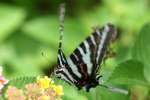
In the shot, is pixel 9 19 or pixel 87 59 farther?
pixel 9 19

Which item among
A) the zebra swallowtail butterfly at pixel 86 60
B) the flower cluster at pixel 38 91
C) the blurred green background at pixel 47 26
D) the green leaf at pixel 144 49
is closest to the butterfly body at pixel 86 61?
the zebra swallowtail butterfly at pixel 86 60

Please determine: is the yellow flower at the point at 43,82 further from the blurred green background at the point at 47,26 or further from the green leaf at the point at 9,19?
the green leaf at the point at 9,19

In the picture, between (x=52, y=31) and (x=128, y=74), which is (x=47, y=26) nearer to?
(x=52, y=31)

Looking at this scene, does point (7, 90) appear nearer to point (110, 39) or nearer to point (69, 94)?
point (69, 94)

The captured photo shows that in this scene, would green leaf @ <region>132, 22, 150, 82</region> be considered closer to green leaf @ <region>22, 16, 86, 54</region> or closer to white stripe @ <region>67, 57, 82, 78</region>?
white stripe @ <region>67, 57, 82, 78</region>

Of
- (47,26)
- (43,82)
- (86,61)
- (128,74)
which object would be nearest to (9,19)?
(47,26)

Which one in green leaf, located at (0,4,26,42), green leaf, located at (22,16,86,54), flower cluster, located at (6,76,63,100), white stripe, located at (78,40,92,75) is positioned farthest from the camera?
green leaf, located at (22,16,86,54)

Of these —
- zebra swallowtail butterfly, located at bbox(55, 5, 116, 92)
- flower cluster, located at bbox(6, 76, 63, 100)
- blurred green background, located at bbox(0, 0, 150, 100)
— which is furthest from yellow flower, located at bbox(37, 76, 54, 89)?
blurred green background, located at bbox(0, 0, 150, 100)
